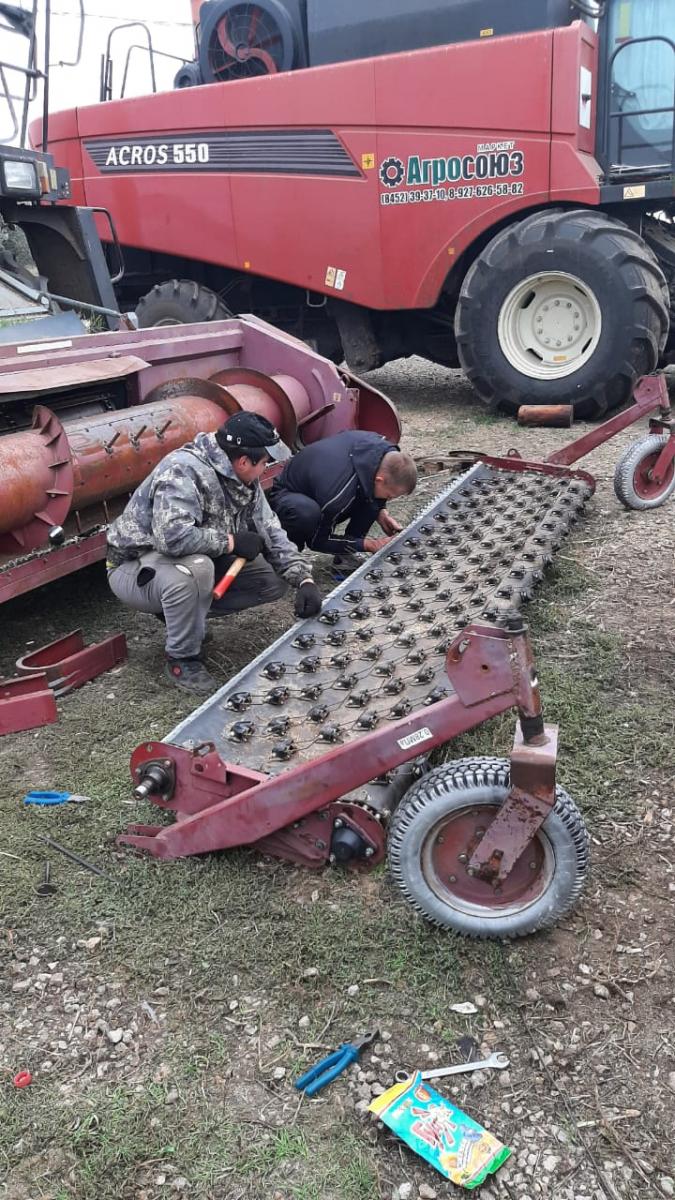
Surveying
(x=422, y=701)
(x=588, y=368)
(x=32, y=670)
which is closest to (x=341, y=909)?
(x=422, y=701)

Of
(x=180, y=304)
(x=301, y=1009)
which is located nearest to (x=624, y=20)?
(x=180, y=304)

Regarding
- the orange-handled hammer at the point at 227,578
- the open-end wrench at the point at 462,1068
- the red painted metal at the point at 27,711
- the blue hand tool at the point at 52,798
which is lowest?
the open-end wrench at the point at 462,1068

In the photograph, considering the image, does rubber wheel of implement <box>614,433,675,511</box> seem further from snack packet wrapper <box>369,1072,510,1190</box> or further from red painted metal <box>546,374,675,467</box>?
snack packet wrapper <box>369,1072,510,1190</box>

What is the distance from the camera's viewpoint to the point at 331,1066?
6.37 feet

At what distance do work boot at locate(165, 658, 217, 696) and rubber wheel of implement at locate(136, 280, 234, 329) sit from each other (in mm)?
5448

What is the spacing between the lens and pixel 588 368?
7027 millimetres

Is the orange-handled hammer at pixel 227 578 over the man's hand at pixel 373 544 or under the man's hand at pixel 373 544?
over

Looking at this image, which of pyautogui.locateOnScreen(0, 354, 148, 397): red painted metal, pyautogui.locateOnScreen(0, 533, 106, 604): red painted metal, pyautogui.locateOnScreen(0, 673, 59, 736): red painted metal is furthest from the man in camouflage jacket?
pyautogui.locateOnScreen(0, 354, 148, 397): red painted metal

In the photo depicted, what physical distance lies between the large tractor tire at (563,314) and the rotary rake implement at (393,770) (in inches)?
154

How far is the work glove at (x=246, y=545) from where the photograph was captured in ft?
11.6

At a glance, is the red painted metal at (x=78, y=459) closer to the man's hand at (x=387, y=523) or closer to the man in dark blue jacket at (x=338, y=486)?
the man in dark blue jacket at (x=338, y=486)

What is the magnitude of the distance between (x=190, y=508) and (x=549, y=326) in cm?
472

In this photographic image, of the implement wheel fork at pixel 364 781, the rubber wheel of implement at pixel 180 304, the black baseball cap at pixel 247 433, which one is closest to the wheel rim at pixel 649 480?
the black baseball cap at pixel 247 433

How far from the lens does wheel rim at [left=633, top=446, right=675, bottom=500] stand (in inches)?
203
